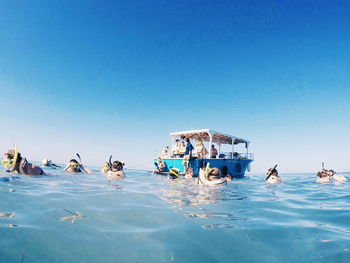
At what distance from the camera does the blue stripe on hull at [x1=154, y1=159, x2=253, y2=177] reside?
56.8 ft

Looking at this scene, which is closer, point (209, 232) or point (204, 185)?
point (209, 232)

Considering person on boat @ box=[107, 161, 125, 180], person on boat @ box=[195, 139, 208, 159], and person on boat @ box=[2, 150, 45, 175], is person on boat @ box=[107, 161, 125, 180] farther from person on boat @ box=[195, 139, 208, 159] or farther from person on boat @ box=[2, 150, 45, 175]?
person on boat @ box=[195, 139, 208, 159]

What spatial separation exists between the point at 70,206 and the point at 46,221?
996 mm

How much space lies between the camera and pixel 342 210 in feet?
17.3

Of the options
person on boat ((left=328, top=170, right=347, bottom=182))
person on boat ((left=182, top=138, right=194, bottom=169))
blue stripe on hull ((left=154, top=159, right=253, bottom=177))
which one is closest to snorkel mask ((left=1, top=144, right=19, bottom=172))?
person on boat ((left=182, top=138, right=194, bottom=169))

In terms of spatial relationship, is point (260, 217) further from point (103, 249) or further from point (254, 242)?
point (103, 249)

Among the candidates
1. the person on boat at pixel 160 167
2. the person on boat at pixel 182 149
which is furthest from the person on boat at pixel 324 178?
the person on boat at pixel 160 167

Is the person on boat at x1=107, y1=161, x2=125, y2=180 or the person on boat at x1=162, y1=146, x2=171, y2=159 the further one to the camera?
the person on boat at x1=162, y1=146, x2=171, y2=159

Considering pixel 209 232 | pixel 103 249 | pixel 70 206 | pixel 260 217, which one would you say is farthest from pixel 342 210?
pixel 70 206

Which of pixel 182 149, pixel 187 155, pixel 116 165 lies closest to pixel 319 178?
pixel 187 155

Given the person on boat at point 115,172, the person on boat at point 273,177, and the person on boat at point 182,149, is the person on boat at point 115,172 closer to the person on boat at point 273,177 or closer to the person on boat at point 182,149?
the person on boat at point 182,149

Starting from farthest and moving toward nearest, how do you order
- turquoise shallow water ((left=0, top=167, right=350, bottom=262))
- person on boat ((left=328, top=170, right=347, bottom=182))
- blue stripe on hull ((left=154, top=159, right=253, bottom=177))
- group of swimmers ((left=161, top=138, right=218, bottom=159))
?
group of swimmers ((left=161, top=138, right=218, bottom=159)) → blue stripe on hull ((left=154, top=159, right=253, bottom=177)) → person on boat ((left=328, top=170, right=347, bottom=182)) → turquoise shallow water ((left=0, top=167, right=350, bottom=262))

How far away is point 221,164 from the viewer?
1852 cm

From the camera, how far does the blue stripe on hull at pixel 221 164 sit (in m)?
17.3
